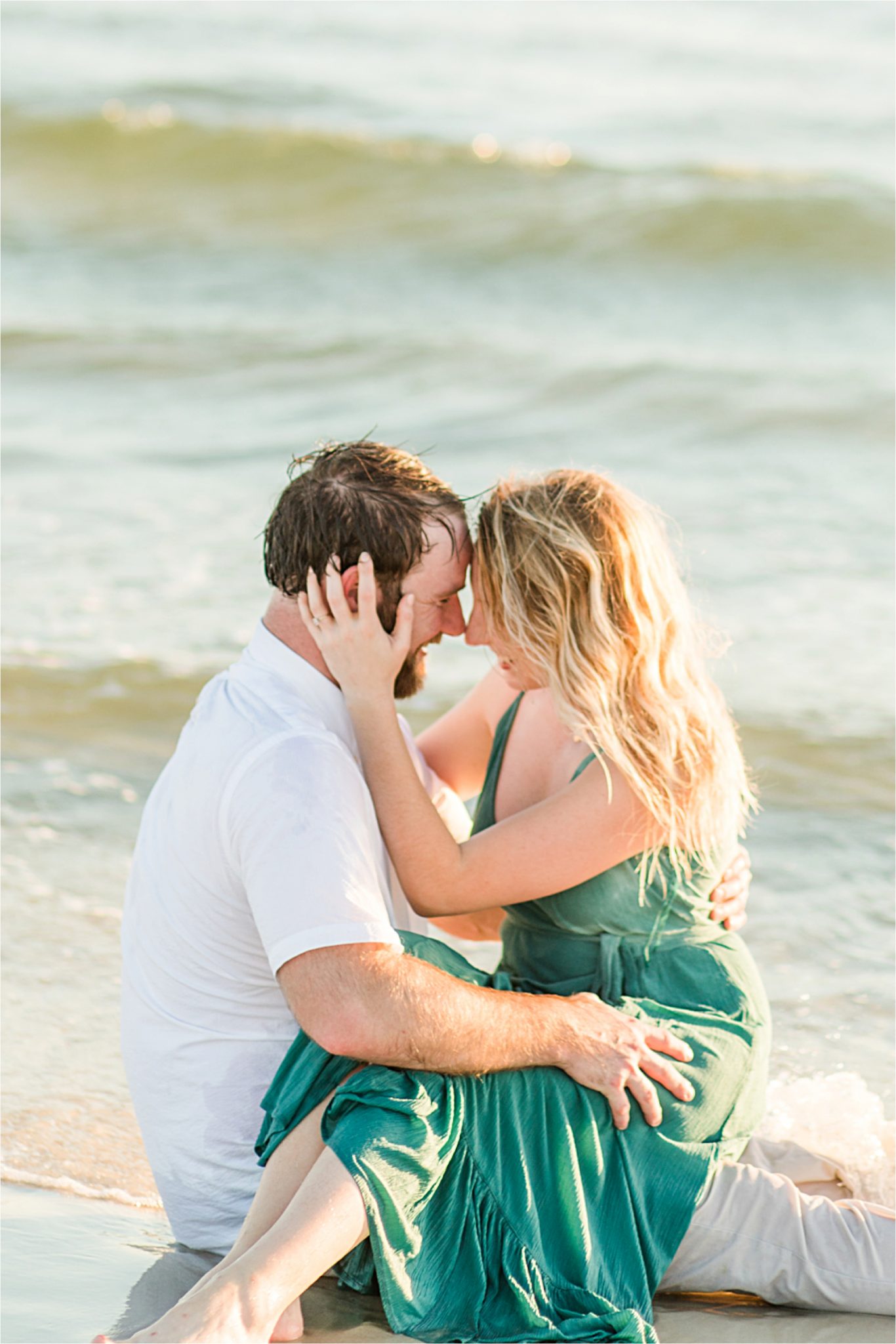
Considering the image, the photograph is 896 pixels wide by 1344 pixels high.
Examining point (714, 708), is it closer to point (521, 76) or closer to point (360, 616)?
point (360, 616)

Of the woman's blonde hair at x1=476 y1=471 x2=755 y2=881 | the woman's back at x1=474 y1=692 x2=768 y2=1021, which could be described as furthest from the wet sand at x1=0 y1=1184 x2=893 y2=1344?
the woman's blonde hair at x1=476 y1=471 x2=755 y2=881

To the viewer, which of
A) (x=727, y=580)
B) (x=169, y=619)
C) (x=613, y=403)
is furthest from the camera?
(x=613, y=403)

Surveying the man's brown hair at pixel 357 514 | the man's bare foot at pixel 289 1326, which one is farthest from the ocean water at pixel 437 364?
the man's bare foot at pixel 289 1326

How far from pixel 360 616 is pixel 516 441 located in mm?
6683

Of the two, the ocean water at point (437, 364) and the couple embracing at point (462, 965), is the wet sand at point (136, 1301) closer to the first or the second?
the couple embracing at point (462, 965)

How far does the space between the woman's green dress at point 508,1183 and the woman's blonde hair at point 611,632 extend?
19.3 inches

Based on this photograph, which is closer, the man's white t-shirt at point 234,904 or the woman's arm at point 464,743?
the man's white t-shirt at point 234,904

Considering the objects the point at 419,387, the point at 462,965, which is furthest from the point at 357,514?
the point at 419,387

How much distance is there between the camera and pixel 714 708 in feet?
10.3

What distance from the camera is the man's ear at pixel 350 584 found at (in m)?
2.86

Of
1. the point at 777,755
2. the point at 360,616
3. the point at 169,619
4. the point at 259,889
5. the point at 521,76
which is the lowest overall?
the point at 777,755

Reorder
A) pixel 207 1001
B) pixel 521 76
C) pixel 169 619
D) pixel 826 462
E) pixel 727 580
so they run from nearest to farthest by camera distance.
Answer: pixel 207 1001 → pixel 169 619 → pixel 727 580 → pixel 826 462 → pixel 521 76

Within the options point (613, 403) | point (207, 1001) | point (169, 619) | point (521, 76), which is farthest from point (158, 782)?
point (521, 76)

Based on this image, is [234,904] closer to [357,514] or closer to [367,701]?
[367,701]
